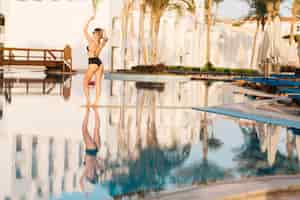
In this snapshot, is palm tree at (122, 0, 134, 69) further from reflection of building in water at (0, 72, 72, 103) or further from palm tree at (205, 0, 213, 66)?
reflection of building in water at (0, 72, 72, 103)

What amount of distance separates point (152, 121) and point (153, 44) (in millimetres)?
16477

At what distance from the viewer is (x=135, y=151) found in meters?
5.26

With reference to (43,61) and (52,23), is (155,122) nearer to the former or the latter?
(43,61)

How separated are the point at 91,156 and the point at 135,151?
51cm

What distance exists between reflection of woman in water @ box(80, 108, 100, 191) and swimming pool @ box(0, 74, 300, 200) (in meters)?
0.05

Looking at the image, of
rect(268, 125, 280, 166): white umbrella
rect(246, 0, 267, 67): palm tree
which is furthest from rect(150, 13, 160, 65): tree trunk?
rect(268, 125, 280, 166): white umbrella

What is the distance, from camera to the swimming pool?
388 centimetres

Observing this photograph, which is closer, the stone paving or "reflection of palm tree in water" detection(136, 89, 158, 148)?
the stone paving

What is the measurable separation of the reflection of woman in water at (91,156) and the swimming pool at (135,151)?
0.05 metres

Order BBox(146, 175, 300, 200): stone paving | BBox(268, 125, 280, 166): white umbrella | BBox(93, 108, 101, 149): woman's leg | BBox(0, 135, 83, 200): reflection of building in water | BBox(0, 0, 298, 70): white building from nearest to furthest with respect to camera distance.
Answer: BBox(146, 175, 300, 200): stone paving → BBox(0, 135, 83, 200): reflection of building in water → BBox(268, 125, 280, 166): white umbrella → BBox(93, 108, 101, 149): woman's leg → BBox(0, 0, 298, 70): white building

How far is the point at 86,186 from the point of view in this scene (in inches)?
148

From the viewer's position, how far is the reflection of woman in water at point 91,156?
404 centimetres

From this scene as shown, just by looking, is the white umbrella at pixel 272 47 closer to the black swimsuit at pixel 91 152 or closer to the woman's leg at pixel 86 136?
the woman's leg at pixel 86 136

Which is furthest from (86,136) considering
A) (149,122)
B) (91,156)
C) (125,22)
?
(125,22)
